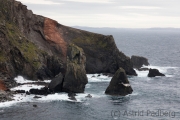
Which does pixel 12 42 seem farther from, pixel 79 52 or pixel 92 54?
pixel 92 54

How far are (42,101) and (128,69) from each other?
45.1m

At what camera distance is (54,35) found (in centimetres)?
11419

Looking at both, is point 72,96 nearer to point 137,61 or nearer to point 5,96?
point 5,96

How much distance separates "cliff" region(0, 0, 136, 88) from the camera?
9006 cm

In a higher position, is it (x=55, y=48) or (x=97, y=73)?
(x=55, y=48)

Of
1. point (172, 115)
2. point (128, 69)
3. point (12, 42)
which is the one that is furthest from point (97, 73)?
point (172, 115)

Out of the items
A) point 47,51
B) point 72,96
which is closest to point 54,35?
point 47,51

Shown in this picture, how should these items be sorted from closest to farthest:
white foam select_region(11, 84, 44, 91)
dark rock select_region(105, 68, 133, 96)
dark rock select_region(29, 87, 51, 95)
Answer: dark rock select_region(29, 87, 51, 95) < dark rock select_region(105, 68, 133, 96) < white foam select_region(11, 84, 44, 91)

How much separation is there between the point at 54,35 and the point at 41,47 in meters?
10.2

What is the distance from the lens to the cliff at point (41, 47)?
90062 mm

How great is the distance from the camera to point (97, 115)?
63.6 m

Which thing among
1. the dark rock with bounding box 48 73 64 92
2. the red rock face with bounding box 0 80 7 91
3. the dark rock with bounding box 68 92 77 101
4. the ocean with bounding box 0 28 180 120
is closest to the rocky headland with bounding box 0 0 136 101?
the dark rock with bounding box 48 73 64 92

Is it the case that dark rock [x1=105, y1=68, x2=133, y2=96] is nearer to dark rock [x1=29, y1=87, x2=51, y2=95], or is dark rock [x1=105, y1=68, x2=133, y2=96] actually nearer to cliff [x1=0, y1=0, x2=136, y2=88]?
dark rock [x1=29, y1=87, x2=51, y2=95]

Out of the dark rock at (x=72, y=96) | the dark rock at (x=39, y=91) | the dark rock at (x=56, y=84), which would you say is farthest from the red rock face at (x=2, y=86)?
the dark rock at (x=72, y=96)
